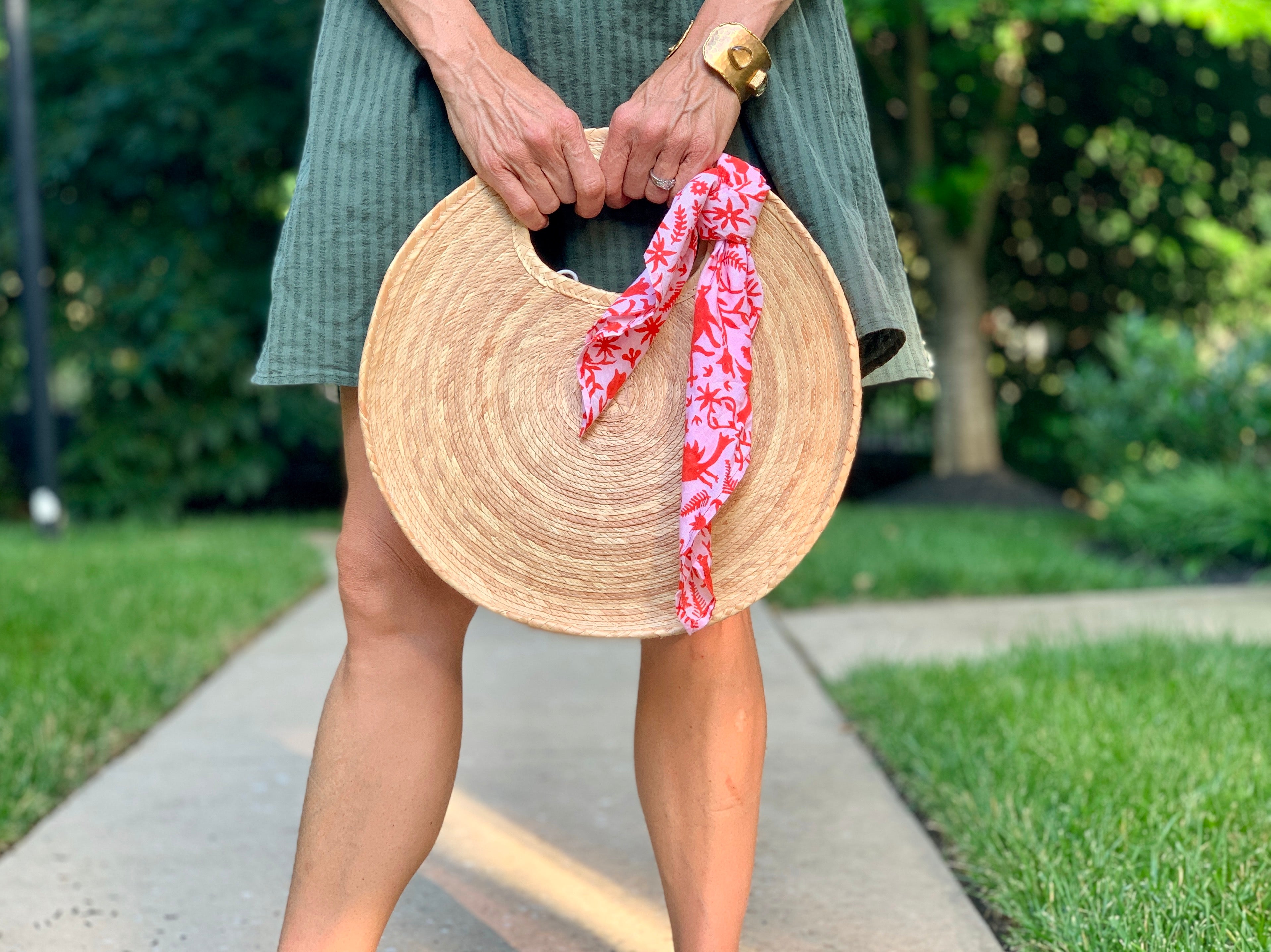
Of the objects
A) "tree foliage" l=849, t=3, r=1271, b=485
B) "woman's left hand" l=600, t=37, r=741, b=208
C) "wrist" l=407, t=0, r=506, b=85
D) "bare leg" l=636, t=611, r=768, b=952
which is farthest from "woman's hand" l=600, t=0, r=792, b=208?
"tree foliage" l=849, t=3, r=1271, b=485

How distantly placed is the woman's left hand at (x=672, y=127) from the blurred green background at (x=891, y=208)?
17.8 ft

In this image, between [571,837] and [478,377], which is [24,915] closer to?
[571,837]

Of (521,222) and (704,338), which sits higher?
(521,222)

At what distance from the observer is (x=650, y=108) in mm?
1251

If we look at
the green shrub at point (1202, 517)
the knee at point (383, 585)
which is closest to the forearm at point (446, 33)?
the knee at point (383, 585)

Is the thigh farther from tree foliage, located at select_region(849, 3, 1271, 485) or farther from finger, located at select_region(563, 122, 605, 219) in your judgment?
tree foliage, located at select_region(849, 3, 1271, 485)

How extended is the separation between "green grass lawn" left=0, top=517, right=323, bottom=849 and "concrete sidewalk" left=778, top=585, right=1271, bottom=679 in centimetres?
179

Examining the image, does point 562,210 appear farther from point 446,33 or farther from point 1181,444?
point 1181,444

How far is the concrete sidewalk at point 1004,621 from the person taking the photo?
143 inches

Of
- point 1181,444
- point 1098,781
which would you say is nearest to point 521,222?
point 1098,781

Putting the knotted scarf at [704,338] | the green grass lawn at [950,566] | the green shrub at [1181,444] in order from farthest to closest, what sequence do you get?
the green shrub at [1181,444] < the green grass lawn at [950,566] < the knotted scarf at [704,338]

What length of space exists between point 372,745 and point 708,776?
375 millimetres

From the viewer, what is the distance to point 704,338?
4.04 feet

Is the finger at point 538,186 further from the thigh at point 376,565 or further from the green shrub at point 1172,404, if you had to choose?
the green shrub at point 1172,404
